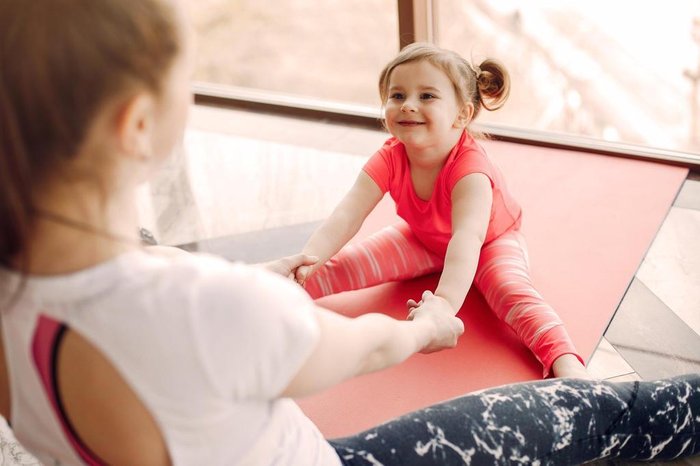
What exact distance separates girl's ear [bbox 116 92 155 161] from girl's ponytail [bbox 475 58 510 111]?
1.21 meters

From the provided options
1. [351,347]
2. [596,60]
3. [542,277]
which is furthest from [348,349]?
[596,60]

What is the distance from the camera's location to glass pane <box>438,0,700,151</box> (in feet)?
12.5

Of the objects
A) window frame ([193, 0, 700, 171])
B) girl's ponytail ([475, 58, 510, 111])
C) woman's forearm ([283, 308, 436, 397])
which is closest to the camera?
woman's forearm ([283, 308, 436, 397])

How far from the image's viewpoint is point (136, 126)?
739mm

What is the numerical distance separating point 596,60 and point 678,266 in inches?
98.8

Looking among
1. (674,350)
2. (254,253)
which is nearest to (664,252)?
(674,350)

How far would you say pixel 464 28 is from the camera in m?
4.65

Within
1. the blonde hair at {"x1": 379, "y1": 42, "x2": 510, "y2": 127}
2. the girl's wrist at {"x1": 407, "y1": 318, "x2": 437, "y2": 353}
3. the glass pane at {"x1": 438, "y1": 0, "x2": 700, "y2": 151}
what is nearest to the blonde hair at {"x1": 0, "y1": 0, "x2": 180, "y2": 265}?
the girl's wrist at {"x1": 407, "y1": 318, "x2": 437, "y2": 353}

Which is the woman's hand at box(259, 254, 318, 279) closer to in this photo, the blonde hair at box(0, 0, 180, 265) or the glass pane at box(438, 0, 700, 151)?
the blonde hair at box(0, 0, 180, 265)

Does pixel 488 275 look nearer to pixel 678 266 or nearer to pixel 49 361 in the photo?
pixel 678 266

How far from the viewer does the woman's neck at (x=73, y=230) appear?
74cm

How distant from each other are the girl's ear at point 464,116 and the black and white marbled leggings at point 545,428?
73 cm

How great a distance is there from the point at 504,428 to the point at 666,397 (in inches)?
14.2

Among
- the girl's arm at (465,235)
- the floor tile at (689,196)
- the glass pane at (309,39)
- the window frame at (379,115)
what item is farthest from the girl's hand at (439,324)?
the glass pane at (309,39)
